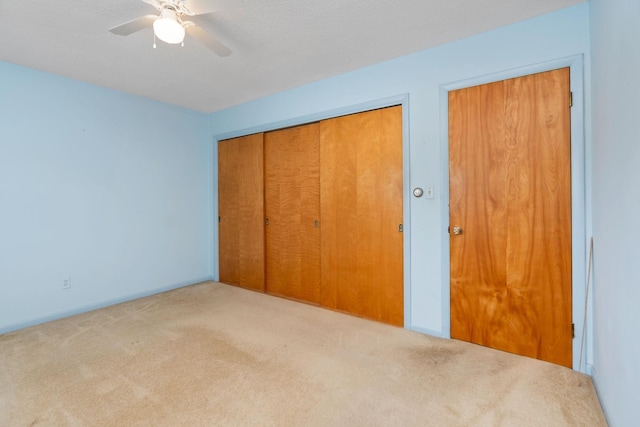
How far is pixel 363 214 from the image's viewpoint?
2.92 metres

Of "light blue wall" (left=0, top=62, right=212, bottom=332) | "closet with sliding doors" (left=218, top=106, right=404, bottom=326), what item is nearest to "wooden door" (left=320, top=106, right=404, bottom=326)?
"closet with sliding doors" (left=218, top=106, right=404, bottom=326)

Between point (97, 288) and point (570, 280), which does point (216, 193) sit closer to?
point (97, 288)

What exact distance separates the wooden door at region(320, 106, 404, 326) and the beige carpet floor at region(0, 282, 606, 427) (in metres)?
0.32

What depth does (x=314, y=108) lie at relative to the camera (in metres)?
3.23

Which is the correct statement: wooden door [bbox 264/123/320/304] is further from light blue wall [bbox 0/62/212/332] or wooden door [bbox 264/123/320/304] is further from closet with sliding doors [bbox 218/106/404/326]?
light blue wall [bbox 0/62/212/332]

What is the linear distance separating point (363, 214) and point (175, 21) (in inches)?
81.2

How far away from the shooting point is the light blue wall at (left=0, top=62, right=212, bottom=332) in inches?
108

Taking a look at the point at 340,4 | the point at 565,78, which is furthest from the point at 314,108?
the point at 565,78

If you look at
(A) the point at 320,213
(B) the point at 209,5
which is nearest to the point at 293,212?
(A) the point at 320,213

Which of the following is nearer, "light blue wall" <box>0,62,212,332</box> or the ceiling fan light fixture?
the ceiling fan light fixture

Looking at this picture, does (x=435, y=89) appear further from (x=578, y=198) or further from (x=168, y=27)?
(x=168, y=27)

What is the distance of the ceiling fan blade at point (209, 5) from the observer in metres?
1.86

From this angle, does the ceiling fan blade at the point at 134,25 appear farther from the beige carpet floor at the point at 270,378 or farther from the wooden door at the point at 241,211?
the beige carpet floor at the point at 270,378

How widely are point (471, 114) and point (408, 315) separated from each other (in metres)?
1.76
